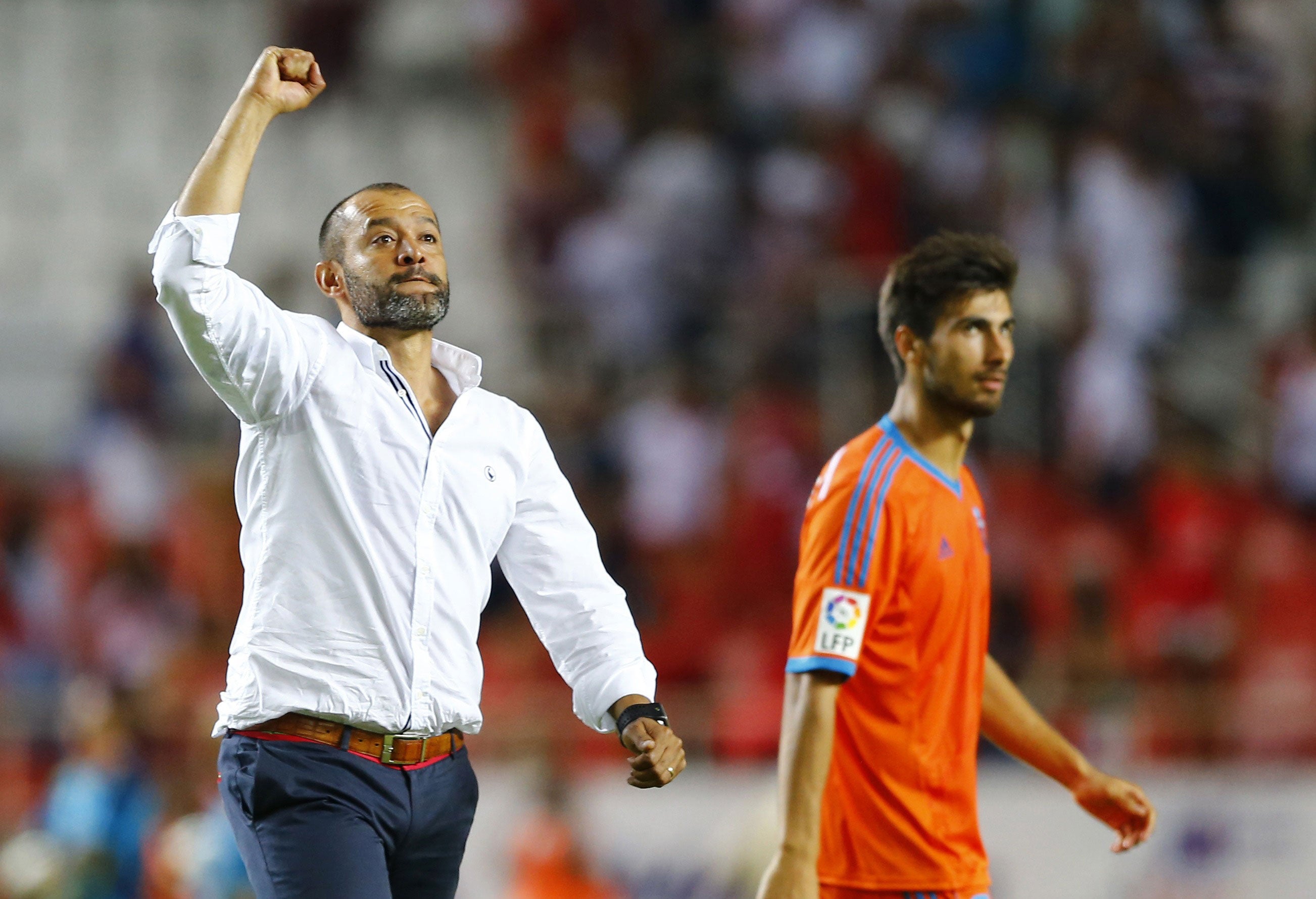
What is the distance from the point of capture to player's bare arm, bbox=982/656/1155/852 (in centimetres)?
518

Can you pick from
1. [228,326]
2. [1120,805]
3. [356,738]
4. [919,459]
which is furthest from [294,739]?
[1120,805]

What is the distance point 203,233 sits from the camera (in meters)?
3.74

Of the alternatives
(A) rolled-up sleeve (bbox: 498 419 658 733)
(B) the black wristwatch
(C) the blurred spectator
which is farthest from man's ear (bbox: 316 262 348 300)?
(C) the blurred spectator

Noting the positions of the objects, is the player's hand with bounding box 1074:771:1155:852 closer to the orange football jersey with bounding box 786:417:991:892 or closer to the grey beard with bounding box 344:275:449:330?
the orange football jersey with bounding box 786:417:991:892

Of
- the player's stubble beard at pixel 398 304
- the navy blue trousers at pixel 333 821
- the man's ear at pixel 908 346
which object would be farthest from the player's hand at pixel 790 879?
the player's stubble beard at pixel 398 304

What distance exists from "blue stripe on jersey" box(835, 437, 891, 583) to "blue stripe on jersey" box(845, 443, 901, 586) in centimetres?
1

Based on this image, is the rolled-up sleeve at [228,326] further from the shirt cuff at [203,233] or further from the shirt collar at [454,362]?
the shirt collar at [454,362]

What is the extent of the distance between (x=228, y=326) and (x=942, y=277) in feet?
7.23

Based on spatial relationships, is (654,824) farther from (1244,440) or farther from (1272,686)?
(1244,440)

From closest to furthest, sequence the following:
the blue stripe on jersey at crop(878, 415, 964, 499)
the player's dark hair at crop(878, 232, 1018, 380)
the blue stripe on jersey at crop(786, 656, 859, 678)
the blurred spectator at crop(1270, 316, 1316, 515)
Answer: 1. the blue stripe on jersey at crop(786, 656, 859, 678)
2. the blue stripe on jersey at crop(878, 415, 964, 499)
3. the player's dark hair at crop(878, 232, 1018, 380)
4. the blurred spectator at crop(1270, 316, 1316, 515)

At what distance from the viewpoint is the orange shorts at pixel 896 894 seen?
4738 millimetres

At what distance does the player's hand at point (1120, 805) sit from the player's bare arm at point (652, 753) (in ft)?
5.17

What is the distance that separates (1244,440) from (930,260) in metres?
6.28

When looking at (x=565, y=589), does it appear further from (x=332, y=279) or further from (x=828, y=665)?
(x=332, y=279)
